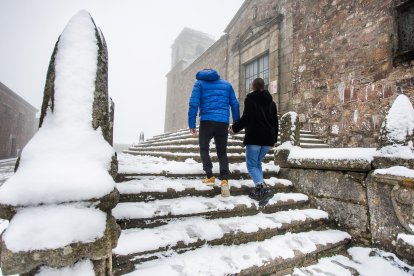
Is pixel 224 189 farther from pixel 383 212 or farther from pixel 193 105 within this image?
pixel 383 212

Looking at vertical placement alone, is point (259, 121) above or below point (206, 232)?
above

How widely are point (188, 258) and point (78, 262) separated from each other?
979 mm

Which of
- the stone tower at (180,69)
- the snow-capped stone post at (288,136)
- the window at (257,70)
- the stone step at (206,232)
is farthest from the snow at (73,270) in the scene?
the stone tower at (180,69)

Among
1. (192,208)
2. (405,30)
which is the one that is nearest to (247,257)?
(192,208)

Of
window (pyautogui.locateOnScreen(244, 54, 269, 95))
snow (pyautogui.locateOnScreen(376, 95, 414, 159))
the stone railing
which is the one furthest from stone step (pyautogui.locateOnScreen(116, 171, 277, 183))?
window (pyautogui.locateOnScreen(244, 54, 269, 95))

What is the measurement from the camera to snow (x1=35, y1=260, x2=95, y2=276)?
49.4 inches

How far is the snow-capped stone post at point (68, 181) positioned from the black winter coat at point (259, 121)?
1957 mm

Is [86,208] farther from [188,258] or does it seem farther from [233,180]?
[233,180]

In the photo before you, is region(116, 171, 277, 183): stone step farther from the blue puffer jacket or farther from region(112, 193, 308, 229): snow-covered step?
Result: the blue puffer jacket

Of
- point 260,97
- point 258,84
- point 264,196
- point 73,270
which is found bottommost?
point 73,270

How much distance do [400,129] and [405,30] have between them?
382 cm

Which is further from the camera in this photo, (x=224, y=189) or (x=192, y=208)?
(x=224, y=189)

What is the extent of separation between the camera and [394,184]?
2.46 meters

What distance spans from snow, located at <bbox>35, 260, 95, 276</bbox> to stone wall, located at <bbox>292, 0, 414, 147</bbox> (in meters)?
5.94
